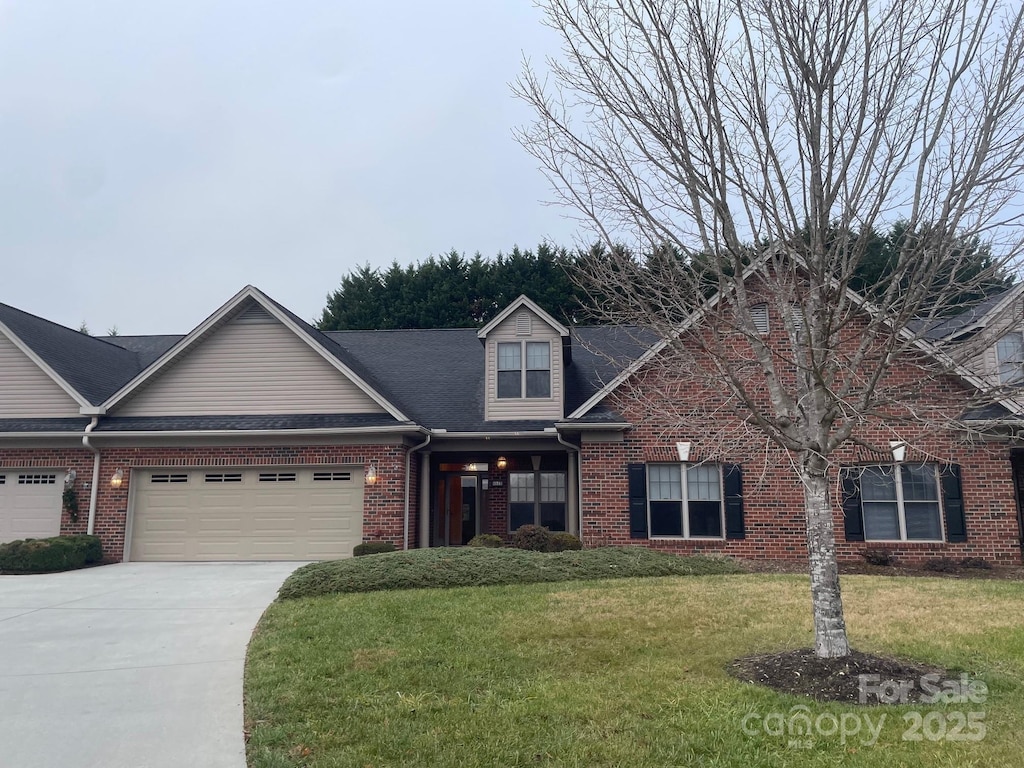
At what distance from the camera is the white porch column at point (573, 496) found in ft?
47.9

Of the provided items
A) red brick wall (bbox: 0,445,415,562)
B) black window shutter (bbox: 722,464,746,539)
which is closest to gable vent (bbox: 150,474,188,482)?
red brick wall (bbox: 0,445,415,562)

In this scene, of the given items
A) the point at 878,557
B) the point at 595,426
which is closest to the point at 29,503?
the point at 595,426

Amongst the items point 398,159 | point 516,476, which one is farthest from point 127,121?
point 516,476

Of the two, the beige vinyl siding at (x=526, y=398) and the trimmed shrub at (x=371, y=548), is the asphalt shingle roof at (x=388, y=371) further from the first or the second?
the trimmed shrub at (x=371, y=548)

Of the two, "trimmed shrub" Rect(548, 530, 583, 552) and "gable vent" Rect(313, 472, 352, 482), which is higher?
"gable vent" Rect(313, 472, 352, 482)

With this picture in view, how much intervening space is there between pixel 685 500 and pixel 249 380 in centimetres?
972

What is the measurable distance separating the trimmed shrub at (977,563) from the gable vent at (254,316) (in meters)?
14.9

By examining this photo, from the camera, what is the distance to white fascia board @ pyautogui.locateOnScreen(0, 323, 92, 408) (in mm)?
14406

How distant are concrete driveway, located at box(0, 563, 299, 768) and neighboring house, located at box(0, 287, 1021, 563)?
11.1 ft

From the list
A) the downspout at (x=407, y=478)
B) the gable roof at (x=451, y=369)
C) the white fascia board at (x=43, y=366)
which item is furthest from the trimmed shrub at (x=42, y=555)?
the gable roof at (x=451, y=369)

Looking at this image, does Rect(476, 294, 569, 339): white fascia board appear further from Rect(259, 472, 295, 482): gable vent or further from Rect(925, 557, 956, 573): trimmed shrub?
Rect(925, 557, 956, 573): trimmed shrub

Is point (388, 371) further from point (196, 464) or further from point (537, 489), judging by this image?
point (196, 464)

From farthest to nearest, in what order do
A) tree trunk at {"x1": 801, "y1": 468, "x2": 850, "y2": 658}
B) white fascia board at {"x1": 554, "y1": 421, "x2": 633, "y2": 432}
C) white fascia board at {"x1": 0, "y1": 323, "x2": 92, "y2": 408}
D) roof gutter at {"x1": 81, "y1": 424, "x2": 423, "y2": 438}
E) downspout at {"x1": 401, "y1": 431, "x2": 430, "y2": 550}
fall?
white fascia board at {"x1": 0, "y1": 323, "x2": 92, "y2": 408} → downspout at {"x1": 401, "y1": 431, "x2": 430, "y2": 550} → roof gutter at {"x1": 81, "y1": 424, "x2": 423, "y2": 438} → white fascia board at {"x1": 554, "y1": 421, "x2": 633, "y2": 432} → tree trunk at {"x1": 801, "y1": 468, "x2": 850, "y2": 658}

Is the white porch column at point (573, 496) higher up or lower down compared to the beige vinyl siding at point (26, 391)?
lower down
